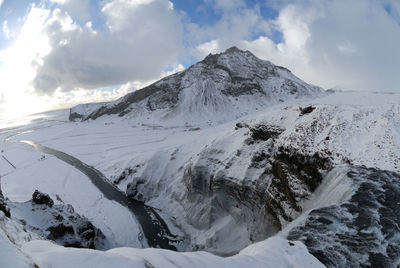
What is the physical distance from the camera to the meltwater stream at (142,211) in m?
27.0

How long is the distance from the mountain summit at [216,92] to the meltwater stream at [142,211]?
60.0 meters

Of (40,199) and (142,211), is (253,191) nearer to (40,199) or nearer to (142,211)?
(142,211)

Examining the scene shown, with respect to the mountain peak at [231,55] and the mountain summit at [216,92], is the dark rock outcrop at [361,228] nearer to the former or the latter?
the mountain summit at [216,92]

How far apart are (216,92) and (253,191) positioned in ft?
329

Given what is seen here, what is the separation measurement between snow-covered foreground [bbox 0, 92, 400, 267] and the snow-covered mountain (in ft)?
0.23

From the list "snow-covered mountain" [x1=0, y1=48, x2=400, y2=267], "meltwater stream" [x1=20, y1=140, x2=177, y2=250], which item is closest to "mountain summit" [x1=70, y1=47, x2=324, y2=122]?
"snow-covered mountain" [x1=0, y1=48, x2=400, y2=267]

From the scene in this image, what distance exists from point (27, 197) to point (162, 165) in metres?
20.6

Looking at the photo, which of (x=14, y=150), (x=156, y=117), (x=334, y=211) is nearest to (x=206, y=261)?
(x=334, y=211)

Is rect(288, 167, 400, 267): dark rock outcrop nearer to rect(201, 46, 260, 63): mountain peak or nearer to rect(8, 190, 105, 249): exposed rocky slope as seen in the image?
rect(8, 190, 105, 249): exposed rocky slope

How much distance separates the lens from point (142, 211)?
3378 cm

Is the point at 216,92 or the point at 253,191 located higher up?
the point at 216,92

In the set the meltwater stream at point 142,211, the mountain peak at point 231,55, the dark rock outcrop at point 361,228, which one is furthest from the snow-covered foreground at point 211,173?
the mountain peak at point 231,55

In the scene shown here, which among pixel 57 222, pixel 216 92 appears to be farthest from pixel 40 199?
pixel 216 92

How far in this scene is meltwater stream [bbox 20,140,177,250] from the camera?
27016 mm
